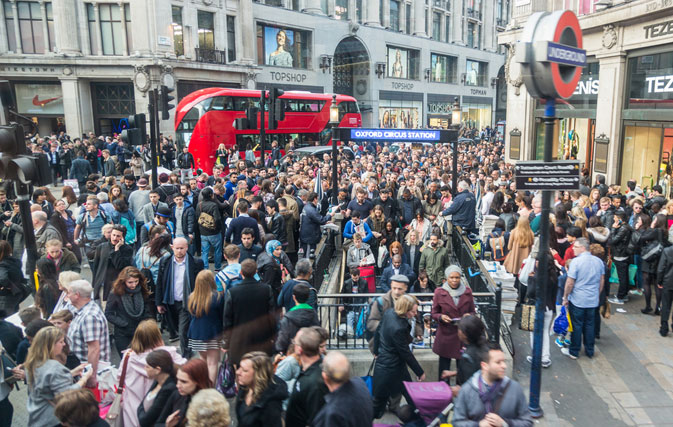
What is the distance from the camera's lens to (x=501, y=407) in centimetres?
425

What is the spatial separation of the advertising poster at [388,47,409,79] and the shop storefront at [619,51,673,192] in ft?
115

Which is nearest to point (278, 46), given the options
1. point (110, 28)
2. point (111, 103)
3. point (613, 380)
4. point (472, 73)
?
point (110, 28)

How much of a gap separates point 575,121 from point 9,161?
19934 millimetres

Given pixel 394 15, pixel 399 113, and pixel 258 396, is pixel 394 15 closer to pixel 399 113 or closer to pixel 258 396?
pixel 399 113

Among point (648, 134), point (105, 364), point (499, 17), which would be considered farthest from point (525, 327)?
point (499, 17)

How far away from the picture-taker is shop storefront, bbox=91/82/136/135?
32406 millimetres

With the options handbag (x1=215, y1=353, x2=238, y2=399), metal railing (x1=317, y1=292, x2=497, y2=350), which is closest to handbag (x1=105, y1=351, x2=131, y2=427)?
handbag (x1=215, y1=353, x2=238, y2=399)

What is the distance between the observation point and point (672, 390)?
670cm

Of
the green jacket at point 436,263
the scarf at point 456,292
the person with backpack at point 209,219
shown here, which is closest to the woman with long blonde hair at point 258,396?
the scarf at point 456,292

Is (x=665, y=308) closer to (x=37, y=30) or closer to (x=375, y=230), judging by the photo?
(x=375, y=230)

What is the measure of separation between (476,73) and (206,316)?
62.6 m

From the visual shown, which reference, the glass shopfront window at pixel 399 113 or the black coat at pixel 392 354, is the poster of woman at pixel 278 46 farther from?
the black coat at pixel 392 354

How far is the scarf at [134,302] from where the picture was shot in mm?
6363

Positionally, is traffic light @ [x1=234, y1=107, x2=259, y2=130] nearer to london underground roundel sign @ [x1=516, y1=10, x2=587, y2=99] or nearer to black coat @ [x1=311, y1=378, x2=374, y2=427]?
london underground roundel sign @ [x1=516, y1=10, x2=587, y2=99]
